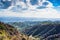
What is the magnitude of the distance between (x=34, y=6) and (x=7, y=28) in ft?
4.39

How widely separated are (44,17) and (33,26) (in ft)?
1.80

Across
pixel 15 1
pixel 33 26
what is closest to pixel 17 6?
pixel 15 1

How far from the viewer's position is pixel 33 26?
1234cm

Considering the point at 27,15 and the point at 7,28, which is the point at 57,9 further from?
the point at 7,28

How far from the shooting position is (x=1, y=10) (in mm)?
12273

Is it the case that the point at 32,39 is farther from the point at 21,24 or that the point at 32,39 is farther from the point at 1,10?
the point at 1,10

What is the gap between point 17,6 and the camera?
12375 millimetres

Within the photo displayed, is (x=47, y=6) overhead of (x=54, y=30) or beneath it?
overhead

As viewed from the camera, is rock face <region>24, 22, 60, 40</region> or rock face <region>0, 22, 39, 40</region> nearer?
rock face <region>0, 22, 39, 40</region>

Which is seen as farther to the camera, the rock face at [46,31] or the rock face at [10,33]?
the rock face at [46,31]

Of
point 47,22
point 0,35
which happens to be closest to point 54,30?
point 47,22

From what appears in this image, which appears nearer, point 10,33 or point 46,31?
point 10,33

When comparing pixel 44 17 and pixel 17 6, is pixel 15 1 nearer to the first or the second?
pixel 17 6

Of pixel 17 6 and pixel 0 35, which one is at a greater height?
pixel 17 6
